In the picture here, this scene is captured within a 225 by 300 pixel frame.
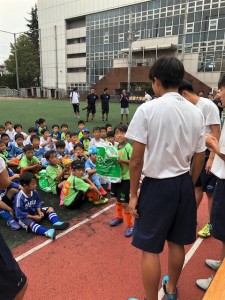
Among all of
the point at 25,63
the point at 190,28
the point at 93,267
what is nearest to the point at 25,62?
the point at 25,63

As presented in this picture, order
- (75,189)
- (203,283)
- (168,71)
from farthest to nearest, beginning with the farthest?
(75,189) < (203,283) < (168,71)

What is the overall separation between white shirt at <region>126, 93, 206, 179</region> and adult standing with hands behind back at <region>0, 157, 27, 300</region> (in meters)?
0.90

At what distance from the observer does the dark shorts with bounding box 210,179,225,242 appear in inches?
90.8

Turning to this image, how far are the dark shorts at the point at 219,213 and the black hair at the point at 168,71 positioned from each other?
1022 mm

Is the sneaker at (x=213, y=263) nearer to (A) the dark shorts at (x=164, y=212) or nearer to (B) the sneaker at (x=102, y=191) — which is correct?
(A) the dark shorts at (x=164, y=212)

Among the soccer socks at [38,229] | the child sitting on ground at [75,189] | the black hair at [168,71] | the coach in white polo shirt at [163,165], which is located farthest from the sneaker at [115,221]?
the black hair at [168,71]

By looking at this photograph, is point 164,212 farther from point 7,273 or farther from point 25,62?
point 25,62

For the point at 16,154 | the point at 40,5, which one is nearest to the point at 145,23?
the point at 40,5

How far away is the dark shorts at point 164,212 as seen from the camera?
6.58ft

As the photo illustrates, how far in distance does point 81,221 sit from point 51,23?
5486cm

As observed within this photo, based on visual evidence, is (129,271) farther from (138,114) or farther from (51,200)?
(51,200)

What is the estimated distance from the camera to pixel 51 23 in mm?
51219

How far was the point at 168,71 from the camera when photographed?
1883 millimetres

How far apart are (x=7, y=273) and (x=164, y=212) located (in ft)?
3.87
